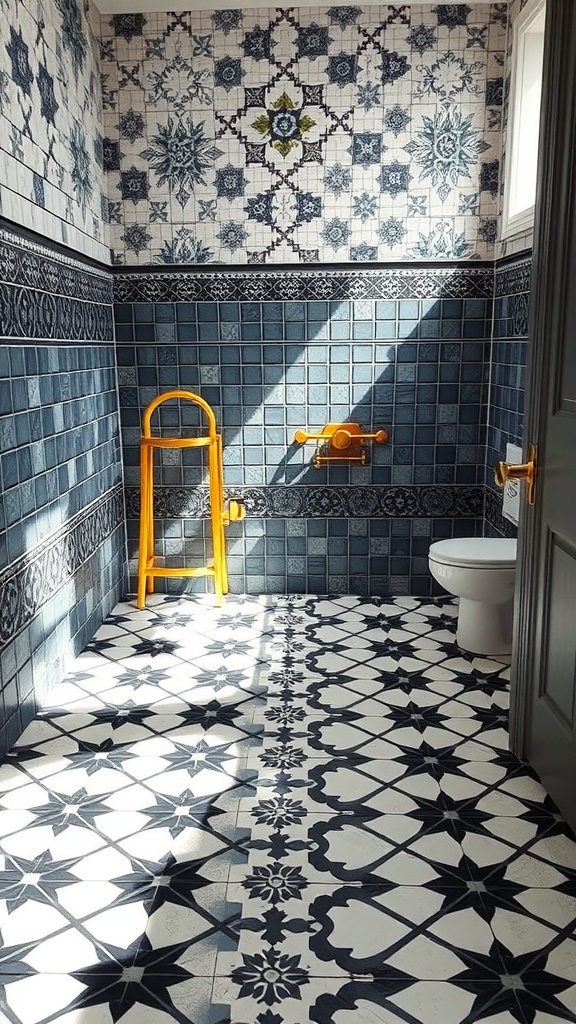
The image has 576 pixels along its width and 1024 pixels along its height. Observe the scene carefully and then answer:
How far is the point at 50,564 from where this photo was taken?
3.06 meters

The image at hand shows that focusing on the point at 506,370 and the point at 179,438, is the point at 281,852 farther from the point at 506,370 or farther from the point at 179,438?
the point at 506,370

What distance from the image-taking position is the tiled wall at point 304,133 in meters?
3.78

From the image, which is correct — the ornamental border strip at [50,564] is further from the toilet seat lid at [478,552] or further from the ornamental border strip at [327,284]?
the toilet seat lid at [478,552]

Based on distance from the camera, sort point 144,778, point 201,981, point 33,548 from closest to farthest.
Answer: point 201,981, point 144,778, point 33,548

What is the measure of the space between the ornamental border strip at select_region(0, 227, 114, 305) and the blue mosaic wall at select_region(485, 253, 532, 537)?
188cm

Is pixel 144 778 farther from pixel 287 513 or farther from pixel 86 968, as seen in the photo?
pixel 287 513

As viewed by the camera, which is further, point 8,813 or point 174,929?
point 8,813

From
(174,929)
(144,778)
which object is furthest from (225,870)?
(144,778)

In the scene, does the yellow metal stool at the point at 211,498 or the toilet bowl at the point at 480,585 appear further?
the yellow metal stool at the point at 211,498

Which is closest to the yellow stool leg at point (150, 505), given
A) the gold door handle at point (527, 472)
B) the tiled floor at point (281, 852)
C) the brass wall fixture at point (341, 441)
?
the brass wall fixture at point (341, 441)

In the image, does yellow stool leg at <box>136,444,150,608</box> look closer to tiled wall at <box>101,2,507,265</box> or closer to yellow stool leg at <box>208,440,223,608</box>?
yellow stool leg at <box>208,440,223,608</box>

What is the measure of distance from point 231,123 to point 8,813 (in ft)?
10.3

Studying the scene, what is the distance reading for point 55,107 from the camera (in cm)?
319

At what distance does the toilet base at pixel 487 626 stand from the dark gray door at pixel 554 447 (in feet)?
3.02
